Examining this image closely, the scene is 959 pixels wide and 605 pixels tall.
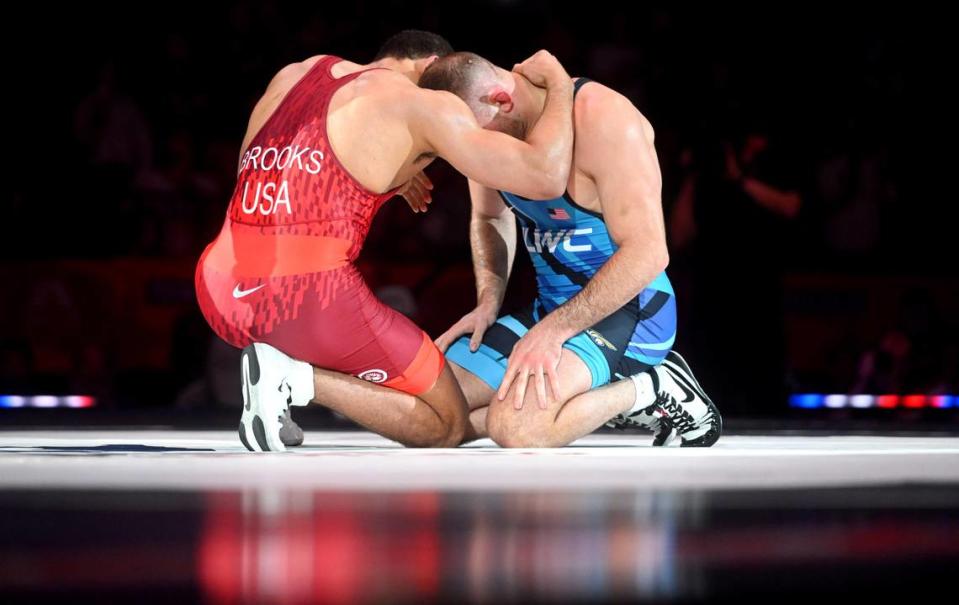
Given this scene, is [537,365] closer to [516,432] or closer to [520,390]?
[520,390]

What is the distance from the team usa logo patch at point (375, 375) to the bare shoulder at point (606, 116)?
2.41 feet

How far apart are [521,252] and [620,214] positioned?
3401mm

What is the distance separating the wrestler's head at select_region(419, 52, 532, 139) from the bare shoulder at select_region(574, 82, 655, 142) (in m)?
0.14

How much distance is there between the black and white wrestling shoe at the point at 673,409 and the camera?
3.71 metres

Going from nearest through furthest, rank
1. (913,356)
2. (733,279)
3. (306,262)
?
(306,262)
(733,279)
(913,356)

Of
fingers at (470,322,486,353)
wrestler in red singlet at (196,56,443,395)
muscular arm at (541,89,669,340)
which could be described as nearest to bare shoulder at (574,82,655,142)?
muscular arm at (541,89,669,340)

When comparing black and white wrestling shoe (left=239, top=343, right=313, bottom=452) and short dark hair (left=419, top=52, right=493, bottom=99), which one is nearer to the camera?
black and white wrestling shoe (left=239, top=343, right=313, bottom=452)

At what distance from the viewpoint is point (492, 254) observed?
4.08 meters

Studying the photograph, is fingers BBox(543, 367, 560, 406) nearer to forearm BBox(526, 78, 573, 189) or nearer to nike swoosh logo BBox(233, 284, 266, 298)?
forearm BBox(526, 78, 573, 189)

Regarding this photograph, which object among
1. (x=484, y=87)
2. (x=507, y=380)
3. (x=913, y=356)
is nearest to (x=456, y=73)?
(x=484, y=87)

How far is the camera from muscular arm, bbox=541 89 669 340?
3.46 meters

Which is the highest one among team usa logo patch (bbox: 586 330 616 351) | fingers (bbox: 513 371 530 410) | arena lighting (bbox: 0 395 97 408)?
team usa logo patch (bbox: 586 330 616 351)

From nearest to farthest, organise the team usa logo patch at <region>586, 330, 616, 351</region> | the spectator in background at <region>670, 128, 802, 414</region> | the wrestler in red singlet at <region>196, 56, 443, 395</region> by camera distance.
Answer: the wrestler in red singlet at <region>196, 56, 443, 395</region> < the team usa logo patch at <region>586, 330, 616, 351</region> < the spectator in background at <region>670, 128, 802, 414</region>

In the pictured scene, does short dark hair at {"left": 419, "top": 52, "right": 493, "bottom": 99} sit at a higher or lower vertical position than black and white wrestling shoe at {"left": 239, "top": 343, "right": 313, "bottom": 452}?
higher
